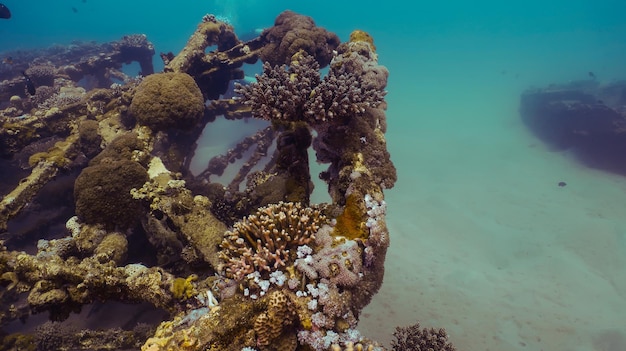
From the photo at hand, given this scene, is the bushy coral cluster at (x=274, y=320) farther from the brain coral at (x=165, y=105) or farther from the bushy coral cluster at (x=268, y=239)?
the brain coral at (x=165, y=105)

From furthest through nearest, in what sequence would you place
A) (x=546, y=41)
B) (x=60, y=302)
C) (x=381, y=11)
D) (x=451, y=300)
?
(x=381, y=11) < (x=546, y=41) < (x=451, y=300) < (x=60, y=302)

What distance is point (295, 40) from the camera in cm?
1049

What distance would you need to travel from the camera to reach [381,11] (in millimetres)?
142875

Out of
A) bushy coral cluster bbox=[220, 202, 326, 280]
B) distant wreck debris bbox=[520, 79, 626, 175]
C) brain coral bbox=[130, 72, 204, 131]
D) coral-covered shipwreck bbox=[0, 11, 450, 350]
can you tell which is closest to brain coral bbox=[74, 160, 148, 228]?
coral-covered shipwreck bbox=[0, 11, 450, 350]

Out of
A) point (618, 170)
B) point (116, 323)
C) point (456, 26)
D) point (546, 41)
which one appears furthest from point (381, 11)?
point (116, 323)

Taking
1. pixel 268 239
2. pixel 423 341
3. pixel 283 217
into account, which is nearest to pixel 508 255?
pixel 423 341

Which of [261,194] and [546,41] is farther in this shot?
[546,41]

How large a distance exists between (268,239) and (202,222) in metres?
2.01

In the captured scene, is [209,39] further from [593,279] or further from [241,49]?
[593,279]

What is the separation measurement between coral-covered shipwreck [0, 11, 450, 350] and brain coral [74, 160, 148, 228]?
2 cm

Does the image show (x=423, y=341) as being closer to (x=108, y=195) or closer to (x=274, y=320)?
(x=274, y=320)

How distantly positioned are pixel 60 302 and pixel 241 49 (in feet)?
34.4

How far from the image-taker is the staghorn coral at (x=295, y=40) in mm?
10531

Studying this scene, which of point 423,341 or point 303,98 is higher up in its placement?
point 303,98
